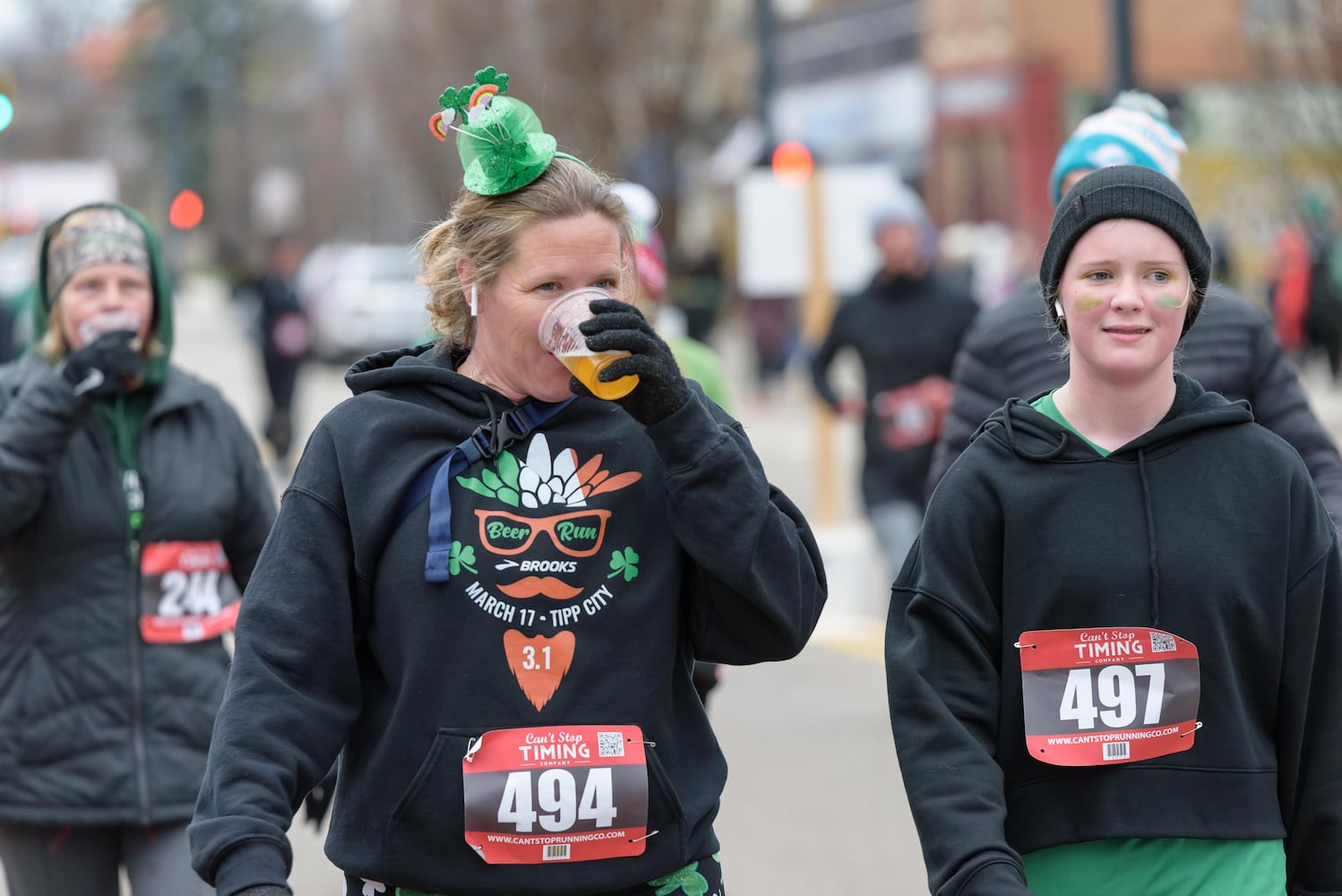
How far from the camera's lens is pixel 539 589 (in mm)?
2865

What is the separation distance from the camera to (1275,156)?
1675cm

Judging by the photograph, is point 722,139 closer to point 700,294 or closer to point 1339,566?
point 700,294

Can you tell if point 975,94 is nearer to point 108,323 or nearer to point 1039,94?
point 1039,94

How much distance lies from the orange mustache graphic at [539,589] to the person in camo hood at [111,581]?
152 centimetres

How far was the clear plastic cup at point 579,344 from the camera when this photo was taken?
2.76m

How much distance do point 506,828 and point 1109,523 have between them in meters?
0.99

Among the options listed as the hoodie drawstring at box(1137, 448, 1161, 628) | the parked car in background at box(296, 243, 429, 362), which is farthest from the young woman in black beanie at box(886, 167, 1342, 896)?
the parked car in background at box(296, 243, 429, 362)

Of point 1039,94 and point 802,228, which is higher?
point 1039,94

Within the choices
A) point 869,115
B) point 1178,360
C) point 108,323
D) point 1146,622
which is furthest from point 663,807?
point 869,115

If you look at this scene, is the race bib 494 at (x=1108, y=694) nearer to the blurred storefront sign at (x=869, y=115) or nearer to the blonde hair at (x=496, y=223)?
the blonde hair at (x=496, y=223)

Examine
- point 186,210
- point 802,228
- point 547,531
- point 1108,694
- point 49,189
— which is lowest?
point 1108,694

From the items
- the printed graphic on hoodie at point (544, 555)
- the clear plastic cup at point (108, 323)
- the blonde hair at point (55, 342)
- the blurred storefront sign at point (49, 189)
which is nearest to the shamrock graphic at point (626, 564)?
the printed graphic on hoodie at point (544, 555)

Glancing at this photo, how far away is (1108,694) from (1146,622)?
12 cm

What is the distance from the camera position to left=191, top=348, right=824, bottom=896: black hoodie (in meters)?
2.81
